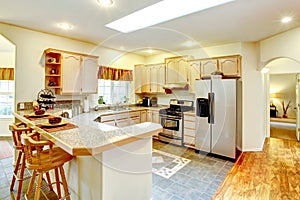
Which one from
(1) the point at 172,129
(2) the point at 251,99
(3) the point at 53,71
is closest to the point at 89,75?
(3) the point at 53,71

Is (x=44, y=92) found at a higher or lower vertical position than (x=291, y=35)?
lower

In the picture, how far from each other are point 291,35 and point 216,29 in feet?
4.43

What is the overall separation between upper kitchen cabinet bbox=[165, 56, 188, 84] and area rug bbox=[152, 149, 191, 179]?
6.36ft

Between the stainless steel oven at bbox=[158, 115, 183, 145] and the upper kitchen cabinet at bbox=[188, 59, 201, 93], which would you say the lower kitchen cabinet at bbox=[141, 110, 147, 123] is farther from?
the upper kitchen cabinet at bbox=[188, 59, 201, 93]

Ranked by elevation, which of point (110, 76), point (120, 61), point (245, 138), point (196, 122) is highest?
point (120, 61)

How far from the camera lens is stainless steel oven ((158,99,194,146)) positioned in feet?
13.6

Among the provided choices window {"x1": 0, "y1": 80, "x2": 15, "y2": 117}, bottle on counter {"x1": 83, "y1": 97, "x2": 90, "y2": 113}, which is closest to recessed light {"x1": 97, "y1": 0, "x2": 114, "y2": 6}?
bottle on counter {"x1": 83, "y1": 97, "x2": 90, "y2": 113}

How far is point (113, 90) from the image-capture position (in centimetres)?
477

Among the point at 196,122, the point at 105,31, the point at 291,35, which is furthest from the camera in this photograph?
the point at 196,122

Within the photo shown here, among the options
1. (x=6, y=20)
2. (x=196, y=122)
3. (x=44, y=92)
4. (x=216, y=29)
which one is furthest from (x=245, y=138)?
(x=6, y=20)

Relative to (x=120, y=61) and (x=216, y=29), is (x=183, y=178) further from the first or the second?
(x=120, y=61)

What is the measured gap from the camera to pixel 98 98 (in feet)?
14.3

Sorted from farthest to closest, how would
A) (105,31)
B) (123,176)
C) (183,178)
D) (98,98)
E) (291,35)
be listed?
(98,98), (105,31), (291,35), (183,178), (123,176)

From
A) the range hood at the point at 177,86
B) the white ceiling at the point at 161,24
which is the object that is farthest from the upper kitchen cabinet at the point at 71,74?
the range hood at the point at 177,86
